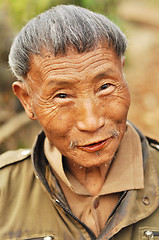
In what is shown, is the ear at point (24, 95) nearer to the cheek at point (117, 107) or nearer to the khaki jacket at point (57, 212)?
the khaki jacket at point (57, 212)

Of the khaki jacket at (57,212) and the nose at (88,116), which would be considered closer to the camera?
the nose at (88,116)

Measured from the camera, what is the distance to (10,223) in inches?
93.4

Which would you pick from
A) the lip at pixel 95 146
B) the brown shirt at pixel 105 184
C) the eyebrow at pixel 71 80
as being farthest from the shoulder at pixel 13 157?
the eyebrow at pixel 71 80

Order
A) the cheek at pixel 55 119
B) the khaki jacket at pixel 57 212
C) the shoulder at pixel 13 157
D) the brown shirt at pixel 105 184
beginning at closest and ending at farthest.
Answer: the cheek at pixel 55 119, the khaki jacket at pixel 57 212, the brown shirt at pixel 105 184, the shoulder at pixel 13 157

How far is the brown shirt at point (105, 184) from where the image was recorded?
7.80 ft

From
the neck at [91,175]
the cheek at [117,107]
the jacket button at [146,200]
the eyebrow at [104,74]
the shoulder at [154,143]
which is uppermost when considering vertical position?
the eyebrow at [104,74]

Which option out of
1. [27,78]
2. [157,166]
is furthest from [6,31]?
[157,166]

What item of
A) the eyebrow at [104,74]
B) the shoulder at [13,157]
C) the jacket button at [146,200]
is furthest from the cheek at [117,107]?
the shoulder at [13,157]

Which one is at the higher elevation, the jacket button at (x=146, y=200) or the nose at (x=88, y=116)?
the nose at (x=88, y=116)

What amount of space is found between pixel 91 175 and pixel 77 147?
436 mm

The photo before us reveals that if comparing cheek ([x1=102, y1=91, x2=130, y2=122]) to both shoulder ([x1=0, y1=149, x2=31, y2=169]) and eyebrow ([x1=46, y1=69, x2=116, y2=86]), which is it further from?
shoulder ([x1=0, y1=149, x2=31, y2=169])

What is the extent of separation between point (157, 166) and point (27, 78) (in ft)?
3.95

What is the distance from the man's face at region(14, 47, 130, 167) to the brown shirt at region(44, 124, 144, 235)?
261 mm

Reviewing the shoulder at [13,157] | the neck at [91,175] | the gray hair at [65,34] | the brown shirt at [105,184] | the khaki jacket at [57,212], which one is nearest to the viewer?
the gray hair at [65,34]
